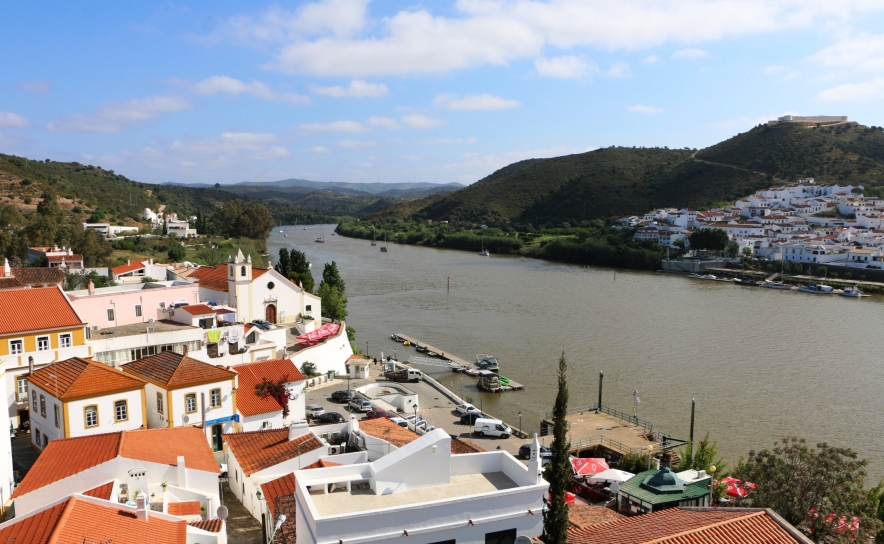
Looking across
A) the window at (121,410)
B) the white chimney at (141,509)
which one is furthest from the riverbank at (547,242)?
the white chimney at (141,509)

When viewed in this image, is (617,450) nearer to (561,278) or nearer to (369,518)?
(369,518)

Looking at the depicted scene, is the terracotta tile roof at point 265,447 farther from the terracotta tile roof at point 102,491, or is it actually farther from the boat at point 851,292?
the boat at point 851,292

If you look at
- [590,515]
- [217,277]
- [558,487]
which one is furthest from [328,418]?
[558,487]

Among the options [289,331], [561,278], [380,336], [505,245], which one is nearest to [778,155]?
[505,245]

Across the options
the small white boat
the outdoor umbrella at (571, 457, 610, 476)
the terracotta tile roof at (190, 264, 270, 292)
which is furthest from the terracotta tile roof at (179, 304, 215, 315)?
the small white boat

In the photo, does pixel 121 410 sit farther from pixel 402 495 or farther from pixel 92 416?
pixel 402 495
